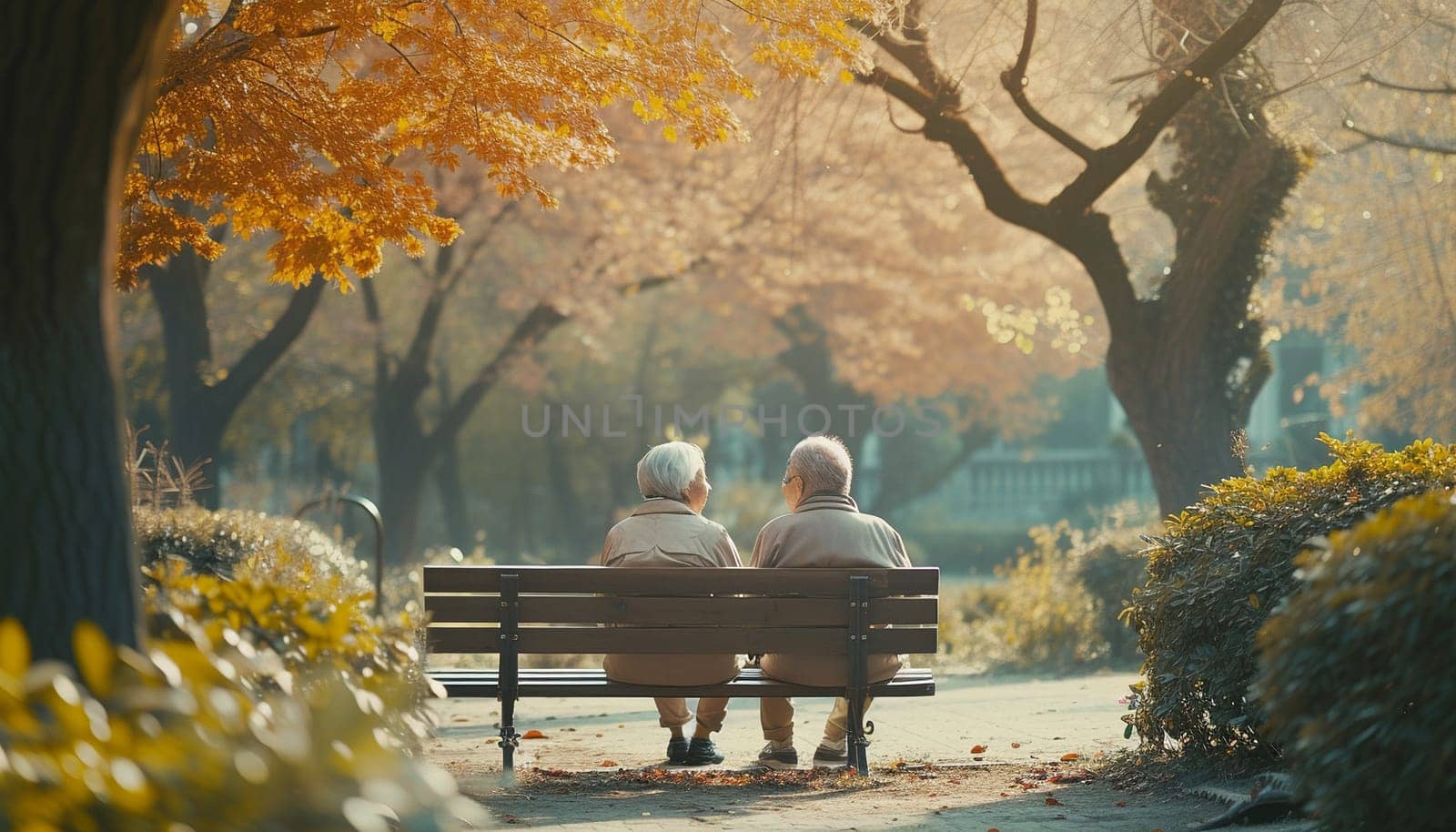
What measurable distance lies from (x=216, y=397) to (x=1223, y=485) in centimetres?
1292

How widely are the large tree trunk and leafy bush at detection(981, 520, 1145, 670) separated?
435 inches

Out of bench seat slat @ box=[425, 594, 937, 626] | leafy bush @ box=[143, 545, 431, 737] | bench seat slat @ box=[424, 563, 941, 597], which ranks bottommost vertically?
leafy bush @ box=[143, 545, 431, 737]

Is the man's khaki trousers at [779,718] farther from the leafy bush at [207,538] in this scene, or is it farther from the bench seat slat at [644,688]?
the leafy bush at [207,538]

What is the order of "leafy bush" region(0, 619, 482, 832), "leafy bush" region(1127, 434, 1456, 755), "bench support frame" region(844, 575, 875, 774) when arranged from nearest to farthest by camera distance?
"leafy bush" region(0, 619, 482, 832)
"leafy bush" region(1127, 434, 1456, 755)
"bench support frame" region(844, 575, 875, 774)

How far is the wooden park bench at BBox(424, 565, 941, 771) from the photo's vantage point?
6.47 meters

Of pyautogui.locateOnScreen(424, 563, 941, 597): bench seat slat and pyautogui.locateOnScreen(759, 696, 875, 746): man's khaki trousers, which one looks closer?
pyautogui.locateOnScreen(424, 563, 941, 597): bench seat slat

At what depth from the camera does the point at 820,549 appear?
684 centimetres

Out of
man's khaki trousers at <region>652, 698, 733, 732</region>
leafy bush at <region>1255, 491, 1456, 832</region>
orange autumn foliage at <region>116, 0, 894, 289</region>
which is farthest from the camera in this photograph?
orange autumn foliage at <region>116, 0, 894, 289</region>

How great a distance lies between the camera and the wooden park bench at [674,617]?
6.47 metres

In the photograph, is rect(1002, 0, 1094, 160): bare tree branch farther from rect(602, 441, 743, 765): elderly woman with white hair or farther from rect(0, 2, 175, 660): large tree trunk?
rect(0, 2, 175, 660): large tree trunk

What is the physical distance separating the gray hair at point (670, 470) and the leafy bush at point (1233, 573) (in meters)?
2.04

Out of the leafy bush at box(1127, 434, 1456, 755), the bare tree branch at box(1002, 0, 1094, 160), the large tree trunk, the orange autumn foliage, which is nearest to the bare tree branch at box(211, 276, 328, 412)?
the orange autumn foliage

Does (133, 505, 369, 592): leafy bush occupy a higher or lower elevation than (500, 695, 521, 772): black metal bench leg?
higher

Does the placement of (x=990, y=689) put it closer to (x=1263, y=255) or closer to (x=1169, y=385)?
(x=1169, y=385)
